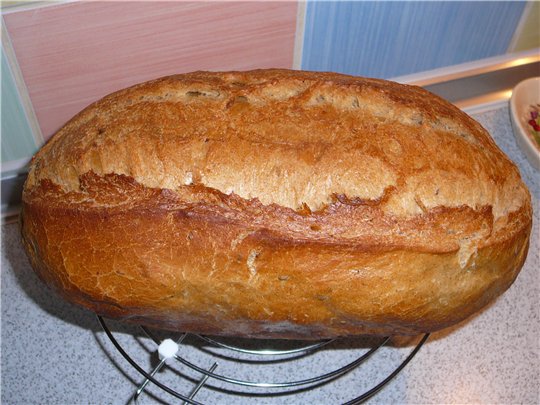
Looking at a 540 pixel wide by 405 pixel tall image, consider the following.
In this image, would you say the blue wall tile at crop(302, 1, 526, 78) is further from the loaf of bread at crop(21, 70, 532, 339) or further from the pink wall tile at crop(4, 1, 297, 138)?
the loaf of bread at crop(21, 70, 532, 339)

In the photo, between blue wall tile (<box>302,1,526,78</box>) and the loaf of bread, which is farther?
blue wall tile (<box>302,1,526,78</box>)

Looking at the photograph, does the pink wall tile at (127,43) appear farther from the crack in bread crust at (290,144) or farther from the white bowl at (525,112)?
the white bowl at (525,112)

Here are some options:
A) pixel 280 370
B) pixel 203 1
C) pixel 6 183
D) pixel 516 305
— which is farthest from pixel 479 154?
pixel 6 183

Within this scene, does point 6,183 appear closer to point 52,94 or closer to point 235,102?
point 52,94

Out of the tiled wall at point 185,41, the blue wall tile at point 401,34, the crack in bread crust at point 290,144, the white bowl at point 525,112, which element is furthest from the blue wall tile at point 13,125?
the white bowl at point 525,112

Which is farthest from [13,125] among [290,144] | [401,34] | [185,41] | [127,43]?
[401,34]

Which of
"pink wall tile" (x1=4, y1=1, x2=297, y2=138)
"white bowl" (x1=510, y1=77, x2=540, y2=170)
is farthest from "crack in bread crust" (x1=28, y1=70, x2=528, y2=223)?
"white bowl" (x1=510, y1=77, x2=540, y2=170)
